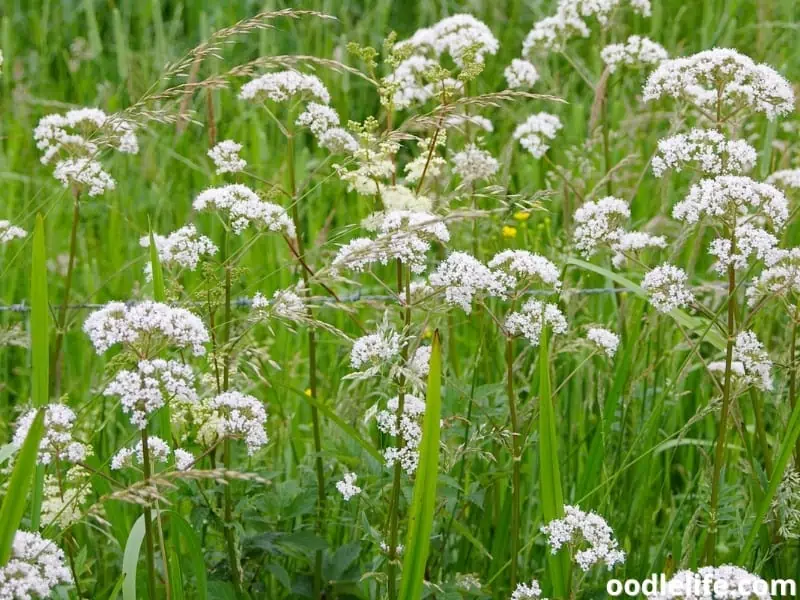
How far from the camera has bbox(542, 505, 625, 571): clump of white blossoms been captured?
2553 mm

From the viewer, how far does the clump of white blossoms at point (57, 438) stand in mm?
2420

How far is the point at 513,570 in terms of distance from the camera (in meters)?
2.79

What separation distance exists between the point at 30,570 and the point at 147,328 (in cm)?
51

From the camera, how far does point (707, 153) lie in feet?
9.80

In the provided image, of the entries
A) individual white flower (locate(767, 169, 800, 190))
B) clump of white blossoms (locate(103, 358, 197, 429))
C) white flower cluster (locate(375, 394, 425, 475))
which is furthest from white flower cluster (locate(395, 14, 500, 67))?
clump of white blossoms (locate(103, 358, 197, 429))

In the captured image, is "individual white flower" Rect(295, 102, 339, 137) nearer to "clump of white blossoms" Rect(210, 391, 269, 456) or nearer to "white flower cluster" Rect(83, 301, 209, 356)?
"clump of white blossoms" Rect(210, 391, 269, 456)

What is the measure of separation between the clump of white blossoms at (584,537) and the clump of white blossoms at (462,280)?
1.80 feet

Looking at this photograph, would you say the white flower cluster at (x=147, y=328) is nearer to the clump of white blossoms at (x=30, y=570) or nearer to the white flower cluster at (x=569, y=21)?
the clump of white blossoms at (x=30, y=570)

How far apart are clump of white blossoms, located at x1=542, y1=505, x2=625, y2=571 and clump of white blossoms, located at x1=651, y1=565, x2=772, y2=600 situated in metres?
0.38

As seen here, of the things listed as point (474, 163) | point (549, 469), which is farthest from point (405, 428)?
point (474, 163)

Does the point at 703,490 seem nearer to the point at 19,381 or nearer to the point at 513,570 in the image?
the point at 513,570

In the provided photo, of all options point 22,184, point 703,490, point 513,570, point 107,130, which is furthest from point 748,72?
point 22,184

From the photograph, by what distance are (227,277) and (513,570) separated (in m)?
1.06

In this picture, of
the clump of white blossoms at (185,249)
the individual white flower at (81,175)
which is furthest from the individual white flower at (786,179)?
the individual white flower at (81,175)
